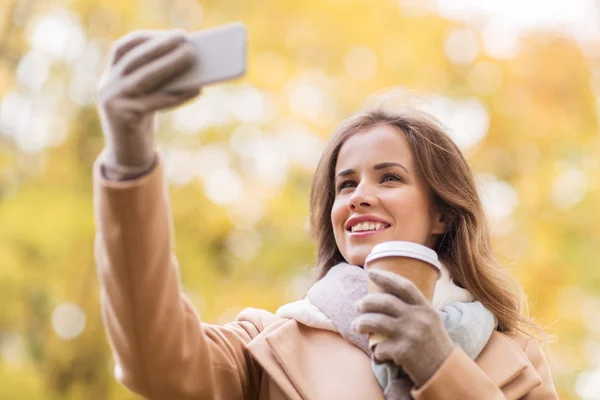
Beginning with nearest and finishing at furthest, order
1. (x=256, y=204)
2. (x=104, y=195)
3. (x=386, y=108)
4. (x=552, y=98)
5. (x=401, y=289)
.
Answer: (x=104, y=195) < (x=401, y=289) < (x=386, y=108) < (x=256, y=204) < (x=552, y=98)

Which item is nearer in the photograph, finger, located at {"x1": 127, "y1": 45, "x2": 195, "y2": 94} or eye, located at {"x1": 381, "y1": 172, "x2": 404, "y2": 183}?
finger, located at {"x1": 127, "y1": 45, "x2": 195, "y2": 94}

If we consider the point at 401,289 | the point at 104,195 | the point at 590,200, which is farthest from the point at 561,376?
the point at 104,195

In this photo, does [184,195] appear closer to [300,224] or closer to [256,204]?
[256,204]

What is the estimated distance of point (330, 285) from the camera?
1802 mm

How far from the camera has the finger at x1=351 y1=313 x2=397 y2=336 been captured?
4.72ft

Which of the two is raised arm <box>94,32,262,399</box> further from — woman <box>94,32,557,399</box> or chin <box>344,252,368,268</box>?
chin <box>344,252,368,268</box>

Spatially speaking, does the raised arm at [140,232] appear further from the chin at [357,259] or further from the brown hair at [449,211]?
the brown hair at [449,211]

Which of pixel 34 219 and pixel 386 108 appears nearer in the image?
pixel 386 108

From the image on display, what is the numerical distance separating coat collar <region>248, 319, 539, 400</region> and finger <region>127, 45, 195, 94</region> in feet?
2.28

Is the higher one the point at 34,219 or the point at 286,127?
the point at 286,127

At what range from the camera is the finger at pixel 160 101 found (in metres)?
1.24

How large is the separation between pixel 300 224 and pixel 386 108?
2.66 meters

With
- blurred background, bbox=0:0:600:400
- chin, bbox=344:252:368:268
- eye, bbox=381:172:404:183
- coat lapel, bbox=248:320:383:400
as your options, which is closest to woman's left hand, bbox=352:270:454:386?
coat lapel, bbox=248:320:383:400

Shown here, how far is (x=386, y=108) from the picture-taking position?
2146mm
